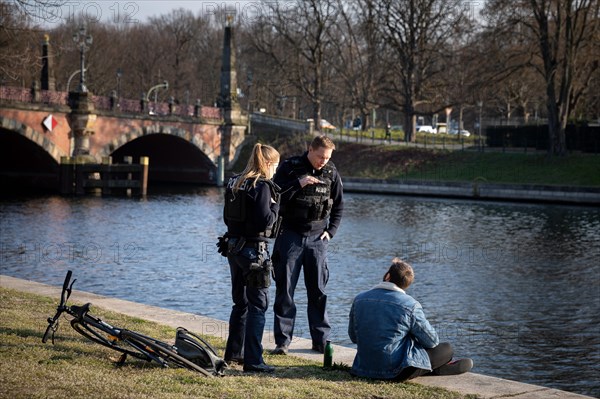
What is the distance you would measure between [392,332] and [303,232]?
6.62 feet

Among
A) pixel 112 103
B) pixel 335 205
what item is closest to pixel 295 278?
pixel 335 205

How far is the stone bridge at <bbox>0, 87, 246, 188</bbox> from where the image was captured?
4647 cm

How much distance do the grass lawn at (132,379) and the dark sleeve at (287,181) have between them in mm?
1682

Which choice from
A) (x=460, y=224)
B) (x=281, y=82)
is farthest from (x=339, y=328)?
(x=281, y=82)

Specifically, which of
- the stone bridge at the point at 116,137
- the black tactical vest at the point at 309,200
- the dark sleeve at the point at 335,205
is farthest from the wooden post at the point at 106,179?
the black tactical vest at the point at 309,200

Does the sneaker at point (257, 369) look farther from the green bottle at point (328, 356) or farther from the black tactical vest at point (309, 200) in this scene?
the black tactical vest at point (309, 200)

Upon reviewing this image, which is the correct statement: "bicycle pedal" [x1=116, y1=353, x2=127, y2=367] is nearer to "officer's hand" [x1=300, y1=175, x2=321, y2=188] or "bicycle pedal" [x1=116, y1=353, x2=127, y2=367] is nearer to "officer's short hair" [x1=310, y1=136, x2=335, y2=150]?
"officer's hand" [x1=300, y1=175, x2=321, y2=188]

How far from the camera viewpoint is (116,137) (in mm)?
52719

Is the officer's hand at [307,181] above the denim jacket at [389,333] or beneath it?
above

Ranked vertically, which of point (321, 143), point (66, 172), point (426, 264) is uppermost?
point (321, 143)

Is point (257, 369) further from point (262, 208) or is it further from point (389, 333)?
point (262, 208)

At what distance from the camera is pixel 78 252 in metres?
24.9

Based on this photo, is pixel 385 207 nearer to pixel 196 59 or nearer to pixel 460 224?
pixel 460 224

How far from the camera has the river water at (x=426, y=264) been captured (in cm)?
1496
